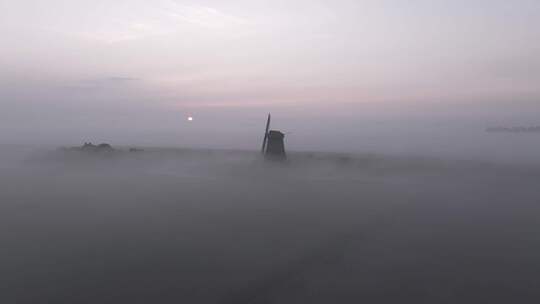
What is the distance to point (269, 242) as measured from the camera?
634 inches

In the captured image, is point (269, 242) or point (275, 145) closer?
point (269, 242)

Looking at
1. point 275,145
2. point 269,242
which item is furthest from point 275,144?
point 269,242

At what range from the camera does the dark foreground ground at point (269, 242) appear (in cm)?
1070

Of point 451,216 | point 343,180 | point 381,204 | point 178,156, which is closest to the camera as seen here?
point 451,216

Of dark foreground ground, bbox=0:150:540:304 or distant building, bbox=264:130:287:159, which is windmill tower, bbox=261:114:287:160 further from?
dark foreground ground, bbox=0:150:540:304

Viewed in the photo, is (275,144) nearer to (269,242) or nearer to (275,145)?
(275,145)

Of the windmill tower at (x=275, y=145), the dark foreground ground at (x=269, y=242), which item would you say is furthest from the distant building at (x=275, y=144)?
the dark foreground ground at (x=269, y=242)

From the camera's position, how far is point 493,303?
33.2 ft

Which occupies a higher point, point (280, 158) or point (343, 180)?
point (280, 158)

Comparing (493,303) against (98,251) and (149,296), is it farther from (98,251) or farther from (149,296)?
(98,251)

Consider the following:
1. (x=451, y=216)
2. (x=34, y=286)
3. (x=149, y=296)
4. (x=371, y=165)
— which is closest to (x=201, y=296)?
(x=149, y=296)

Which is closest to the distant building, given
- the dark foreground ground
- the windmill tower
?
the windmill tower

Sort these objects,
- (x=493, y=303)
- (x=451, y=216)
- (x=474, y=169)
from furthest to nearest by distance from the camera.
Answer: (x=474, y=169), (x=451, y=216), (x=493, y=303)

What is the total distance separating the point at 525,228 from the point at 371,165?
109ft
